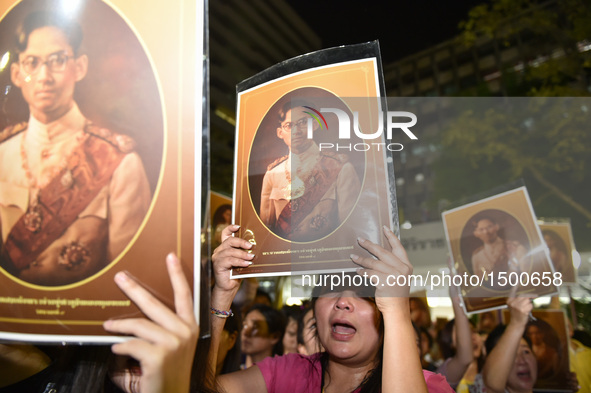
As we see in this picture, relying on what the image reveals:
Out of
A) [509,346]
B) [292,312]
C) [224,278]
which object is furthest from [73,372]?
[292,312]

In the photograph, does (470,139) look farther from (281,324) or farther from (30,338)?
(30,338)

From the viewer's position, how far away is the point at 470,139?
21.4 feet

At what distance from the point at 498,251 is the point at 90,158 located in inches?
89.9

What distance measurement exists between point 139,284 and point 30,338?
8.3 inches

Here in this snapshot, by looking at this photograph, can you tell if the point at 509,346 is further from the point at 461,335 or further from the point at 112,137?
the point at 112,137

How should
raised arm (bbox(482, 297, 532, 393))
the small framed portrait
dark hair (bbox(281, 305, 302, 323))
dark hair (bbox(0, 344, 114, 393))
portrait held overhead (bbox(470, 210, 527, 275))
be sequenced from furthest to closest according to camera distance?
dark hair (bbox(281, 305, 302, 323)) → the small framed portrait → portrait held overhead (bbox(470, 210, 527, 275)) → raised arm (bbox(482, 297, 532, 393)) → dark hair (bbox(0, 344, 114, 393))

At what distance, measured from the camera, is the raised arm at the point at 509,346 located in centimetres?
206

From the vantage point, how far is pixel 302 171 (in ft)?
4.10

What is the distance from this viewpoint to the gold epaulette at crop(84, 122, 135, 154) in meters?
0.76

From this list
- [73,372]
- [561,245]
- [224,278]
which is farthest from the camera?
[561,245]

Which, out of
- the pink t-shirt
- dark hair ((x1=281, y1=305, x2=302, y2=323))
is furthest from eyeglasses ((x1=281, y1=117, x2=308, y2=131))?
dark hair ((x1=281, y1=305, x2=302, y2=323))

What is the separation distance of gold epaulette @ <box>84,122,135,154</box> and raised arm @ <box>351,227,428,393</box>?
25.4 inches

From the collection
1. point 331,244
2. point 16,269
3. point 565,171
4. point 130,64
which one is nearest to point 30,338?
point 16,269

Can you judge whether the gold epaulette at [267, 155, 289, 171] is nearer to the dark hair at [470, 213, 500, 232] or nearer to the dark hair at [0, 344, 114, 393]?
the dark hair at [0, 344, 114, 393]
